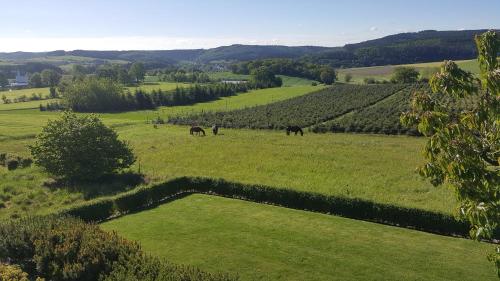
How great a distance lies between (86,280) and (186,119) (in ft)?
206

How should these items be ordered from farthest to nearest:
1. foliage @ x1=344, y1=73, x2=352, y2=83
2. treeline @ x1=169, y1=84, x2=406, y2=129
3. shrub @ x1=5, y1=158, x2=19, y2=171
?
foliage @ x1=344, y1=73, x2=352, y2=83
treeline @ x1=169, y1=84, x2=406, y2=129
shrub @ x1=5, y1=158, x2=19, y2=171

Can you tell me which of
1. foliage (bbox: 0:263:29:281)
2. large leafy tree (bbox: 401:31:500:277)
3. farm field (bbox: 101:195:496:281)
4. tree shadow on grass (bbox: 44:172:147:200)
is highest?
large leafy tree (bbox: 401:31:500:277)

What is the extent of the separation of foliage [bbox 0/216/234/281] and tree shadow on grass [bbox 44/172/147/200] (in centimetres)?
1361

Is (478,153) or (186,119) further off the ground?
(478,153)

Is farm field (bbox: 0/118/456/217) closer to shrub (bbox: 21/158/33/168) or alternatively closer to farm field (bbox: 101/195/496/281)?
shrub (bbox: 21/158/33/168)

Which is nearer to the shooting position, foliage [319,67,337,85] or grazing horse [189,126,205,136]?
grazing horse [189,126,205,136]

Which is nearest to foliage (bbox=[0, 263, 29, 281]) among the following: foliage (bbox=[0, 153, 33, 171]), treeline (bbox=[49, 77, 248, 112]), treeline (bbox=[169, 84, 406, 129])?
foliage (bbox=[0, 153, 33, 171])

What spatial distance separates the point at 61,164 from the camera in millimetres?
35375

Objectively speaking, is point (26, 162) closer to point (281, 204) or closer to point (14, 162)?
point (14, 162)

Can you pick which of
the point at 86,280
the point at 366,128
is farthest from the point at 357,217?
the point at 366,128

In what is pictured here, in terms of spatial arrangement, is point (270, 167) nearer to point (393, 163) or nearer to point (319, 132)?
point (393, 163)

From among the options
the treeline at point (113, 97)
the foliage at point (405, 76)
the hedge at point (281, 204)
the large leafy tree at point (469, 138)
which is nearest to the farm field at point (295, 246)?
the hedge at point (281, 204)

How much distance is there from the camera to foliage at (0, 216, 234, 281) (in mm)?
14910

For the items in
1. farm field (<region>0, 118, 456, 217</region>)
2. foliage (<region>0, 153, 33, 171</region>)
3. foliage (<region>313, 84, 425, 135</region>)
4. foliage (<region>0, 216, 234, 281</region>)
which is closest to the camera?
foliage (<region>0, 216, 234, 281</region>)
